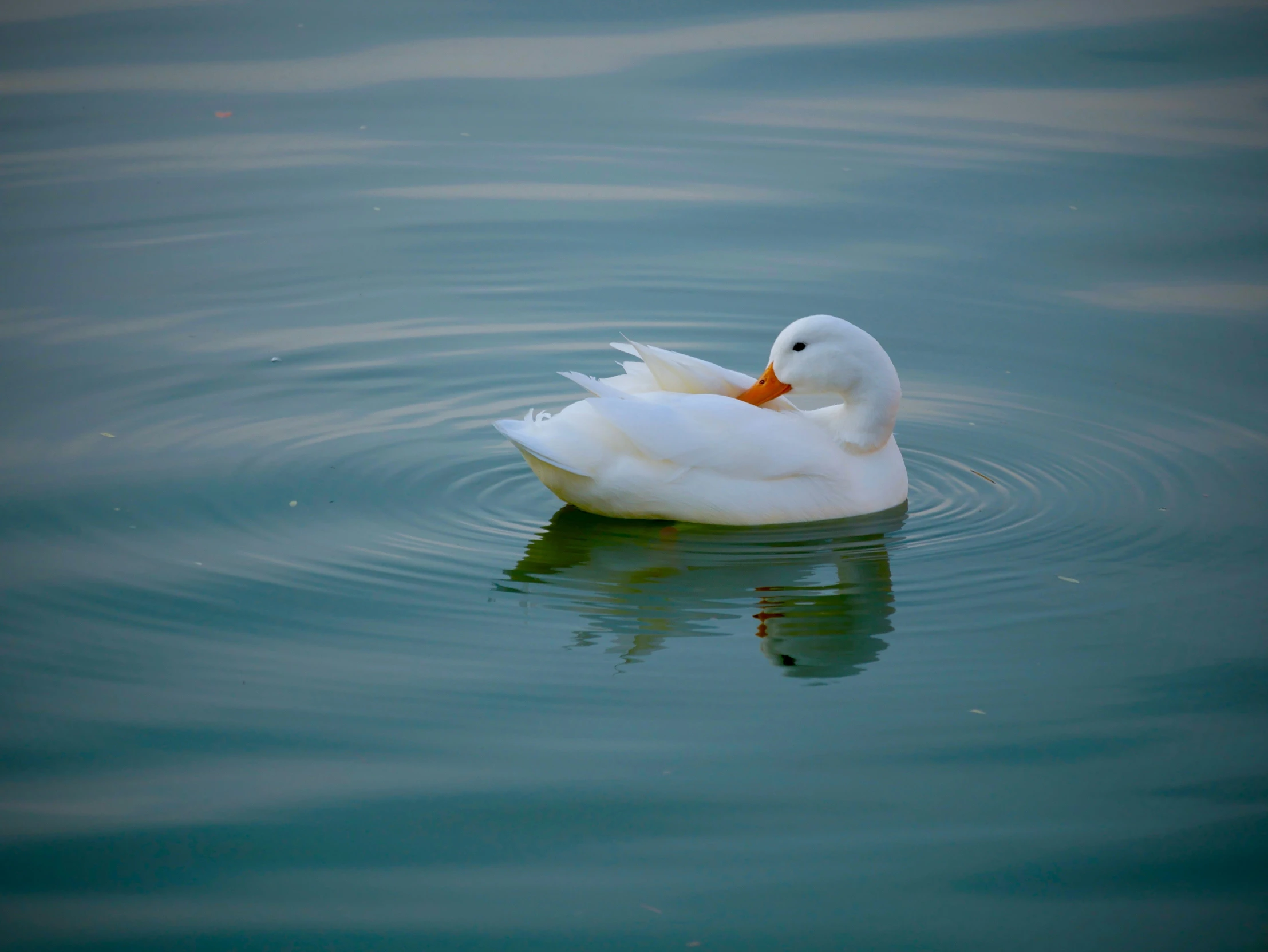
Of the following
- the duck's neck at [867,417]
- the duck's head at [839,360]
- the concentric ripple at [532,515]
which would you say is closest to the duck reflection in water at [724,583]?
the concentric ripple at [532,515]

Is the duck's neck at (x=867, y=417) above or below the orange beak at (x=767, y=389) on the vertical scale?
below

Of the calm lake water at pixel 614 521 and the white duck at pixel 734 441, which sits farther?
the white duck at pixel 734 441

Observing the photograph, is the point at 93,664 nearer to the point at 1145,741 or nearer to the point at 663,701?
the point at 663,701

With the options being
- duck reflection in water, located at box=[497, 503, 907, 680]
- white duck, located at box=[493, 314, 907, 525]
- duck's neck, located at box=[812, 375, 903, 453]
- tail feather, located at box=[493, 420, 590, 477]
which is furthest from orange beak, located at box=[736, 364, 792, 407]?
tail feather, located at box=[493, 420, 590, 477]

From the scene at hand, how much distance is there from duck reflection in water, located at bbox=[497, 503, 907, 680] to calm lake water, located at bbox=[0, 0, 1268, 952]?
0.02m

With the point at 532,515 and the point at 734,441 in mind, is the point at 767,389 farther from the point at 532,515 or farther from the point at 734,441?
the point at 532,515

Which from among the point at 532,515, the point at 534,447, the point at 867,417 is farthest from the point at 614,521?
the point at 867,417

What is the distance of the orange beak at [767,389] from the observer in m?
6.14

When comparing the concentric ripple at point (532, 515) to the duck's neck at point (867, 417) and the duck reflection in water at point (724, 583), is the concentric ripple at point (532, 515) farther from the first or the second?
the duck's neck at point (867, 417)

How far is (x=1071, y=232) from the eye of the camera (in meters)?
9.11

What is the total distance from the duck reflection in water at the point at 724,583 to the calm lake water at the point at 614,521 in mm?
23

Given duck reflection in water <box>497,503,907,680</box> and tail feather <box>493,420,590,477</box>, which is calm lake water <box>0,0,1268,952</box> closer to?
duck reflection in water <box>497,503,907,680</box>

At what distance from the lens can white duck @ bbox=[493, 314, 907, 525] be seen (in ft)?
19.1

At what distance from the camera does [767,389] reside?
6.15 m
